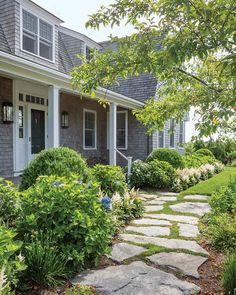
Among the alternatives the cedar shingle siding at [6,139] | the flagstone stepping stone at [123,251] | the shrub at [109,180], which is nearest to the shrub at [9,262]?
the flagstone stepping stone at [123,251]

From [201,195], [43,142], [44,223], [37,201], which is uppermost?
[43,142]

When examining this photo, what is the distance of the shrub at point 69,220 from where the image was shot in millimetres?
2816

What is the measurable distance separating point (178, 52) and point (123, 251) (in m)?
2.28

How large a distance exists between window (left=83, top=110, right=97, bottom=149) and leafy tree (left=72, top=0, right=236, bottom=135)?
26.9 ft

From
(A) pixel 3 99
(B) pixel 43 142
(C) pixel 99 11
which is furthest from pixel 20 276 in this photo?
(B) pixel 43 142

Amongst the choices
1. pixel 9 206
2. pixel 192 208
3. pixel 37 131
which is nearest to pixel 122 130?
pixel 37 131

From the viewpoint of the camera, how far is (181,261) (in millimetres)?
3068

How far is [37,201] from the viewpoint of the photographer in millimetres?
3004

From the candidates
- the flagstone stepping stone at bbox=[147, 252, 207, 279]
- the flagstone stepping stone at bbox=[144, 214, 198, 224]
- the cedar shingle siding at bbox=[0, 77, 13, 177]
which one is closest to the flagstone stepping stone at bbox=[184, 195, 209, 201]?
the flagstone stepping stone at bbox=[144, 214, 198, 224]

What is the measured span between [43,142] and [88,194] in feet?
22.4

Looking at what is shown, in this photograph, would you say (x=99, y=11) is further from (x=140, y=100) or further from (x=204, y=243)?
(x=140, y=100)

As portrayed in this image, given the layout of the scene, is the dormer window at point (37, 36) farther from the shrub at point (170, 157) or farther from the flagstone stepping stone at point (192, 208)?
the flagstone stepping stone at point (192, 208)

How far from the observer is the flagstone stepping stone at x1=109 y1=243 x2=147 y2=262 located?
10.2ft

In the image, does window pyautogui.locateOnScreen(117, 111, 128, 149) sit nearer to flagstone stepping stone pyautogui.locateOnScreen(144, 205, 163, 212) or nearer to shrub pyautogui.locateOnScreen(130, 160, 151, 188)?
shrub pyautogui.locateOnScreen(130, 160, 151, 188)
